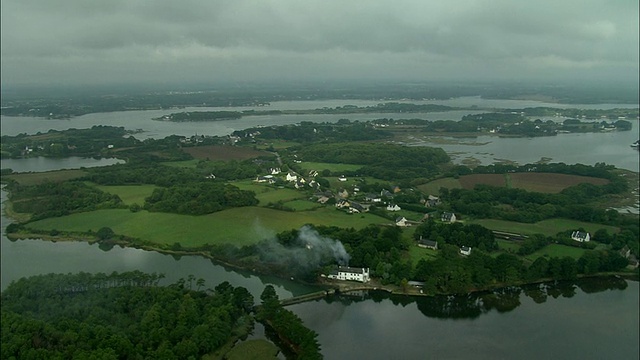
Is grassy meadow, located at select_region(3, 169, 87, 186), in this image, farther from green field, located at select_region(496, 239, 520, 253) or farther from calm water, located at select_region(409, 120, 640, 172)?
calm water, located at select_region(409, 120, 640, 172)

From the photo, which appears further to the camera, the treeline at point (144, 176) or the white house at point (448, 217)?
the treeline at point (144, 176)

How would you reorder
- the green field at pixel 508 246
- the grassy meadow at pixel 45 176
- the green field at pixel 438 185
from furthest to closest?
the grassy meadow at pixel 45 176
the green field at pixel 438 185
the green field at pixel 508 246

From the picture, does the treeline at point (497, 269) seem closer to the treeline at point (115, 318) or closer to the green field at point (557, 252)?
the green field at point (557, 252)

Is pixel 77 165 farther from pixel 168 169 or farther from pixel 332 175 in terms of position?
pixel 332 175

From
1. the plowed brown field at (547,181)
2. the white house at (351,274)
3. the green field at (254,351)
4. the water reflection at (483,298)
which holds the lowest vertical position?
the green field at (254,351)

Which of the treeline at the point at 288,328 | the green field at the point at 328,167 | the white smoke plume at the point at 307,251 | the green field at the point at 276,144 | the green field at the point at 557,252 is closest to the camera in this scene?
the treeline at the point at 288,328

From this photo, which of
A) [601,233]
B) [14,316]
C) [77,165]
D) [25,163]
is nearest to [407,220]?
[601,233]

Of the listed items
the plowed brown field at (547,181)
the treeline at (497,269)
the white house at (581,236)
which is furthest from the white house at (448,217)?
the plowed brown field at (547,181)

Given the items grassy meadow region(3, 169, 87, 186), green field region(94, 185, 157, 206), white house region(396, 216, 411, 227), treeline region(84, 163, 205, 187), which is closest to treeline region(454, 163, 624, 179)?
white house region(396, 216, 411, 227)
